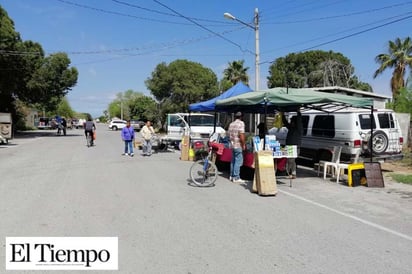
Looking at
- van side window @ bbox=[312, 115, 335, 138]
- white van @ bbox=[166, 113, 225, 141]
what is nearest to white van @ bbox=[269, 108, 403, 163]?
van side window @ bbox=[312, 115, 335, 138]

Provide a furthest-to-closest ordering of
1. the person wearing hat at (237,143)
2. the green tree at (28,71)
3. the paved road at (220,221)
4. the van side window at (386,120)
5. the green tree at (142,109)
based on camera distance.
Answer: the green tree at (142,109) < the green tree at (28,71) < the van side window at (386,120) < the person wearing hat at (237,143) < the paved road at (220,221)

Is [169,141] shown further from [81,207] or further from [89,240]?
[89,240]

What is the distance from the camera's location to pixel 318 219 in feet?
22.6

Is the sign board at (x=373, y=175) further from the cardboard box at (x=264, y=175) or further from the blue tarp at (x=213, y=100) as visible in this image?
the blue tarp at (x=213, y=100)

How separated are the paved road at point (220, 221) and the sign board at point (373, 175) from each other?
237 mm

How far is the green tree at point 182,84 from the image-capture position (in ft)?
151

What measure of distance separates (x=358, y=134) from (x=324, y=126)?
5.01ft

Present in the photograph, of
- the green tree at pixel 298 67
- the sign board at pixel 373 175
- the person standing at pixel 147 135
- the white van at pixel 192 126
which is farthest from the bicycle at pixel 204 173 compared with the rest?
the green tree at pixel 298 67

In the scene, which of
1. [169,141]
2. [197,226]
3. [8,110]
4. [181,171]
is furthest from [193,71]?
[197,226]

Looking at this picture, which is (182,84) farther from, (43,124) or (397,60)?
(43,124)

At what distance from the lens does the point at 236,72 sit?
45.5 metres

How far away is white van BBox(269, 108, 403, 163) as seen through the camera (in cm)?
1291

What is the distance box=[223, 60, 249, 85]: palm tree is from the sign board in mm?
34818

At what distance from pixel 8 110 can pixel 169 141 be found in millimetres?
25502
